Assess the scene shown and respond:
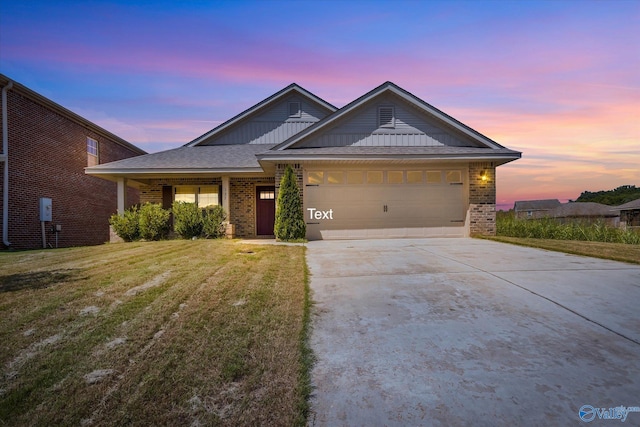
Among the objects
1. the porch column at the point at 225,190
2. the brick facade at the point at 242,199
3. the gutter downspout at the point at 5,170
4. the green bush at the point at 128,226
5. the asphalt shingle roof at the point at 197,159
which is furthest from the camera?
the brick facade at the point at 242,199

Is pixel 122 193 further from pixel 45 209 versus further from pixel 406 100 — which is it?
pixel 406 100

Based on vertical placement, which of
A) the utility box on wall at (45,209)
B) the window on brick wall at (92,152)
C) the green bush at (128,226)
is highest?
the window on brick wall at (92,152)

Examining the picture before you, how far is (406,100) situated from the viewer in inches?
486

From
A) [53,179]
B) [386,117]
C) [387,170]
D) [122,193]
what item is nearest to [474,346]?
[387,170]

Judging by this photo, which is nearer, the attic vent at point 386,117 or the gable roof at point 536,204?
the attic vent at point 386,117

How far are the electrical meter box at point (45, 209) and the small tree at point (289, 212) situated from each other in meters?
9.79

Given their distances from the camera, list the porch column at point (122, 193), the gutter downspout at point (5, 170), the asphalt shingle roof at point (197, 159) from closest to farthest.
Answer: the gutter downspout at point (5, 170) < the asphalt shingle roof at point (197, 159) < the porch column at point (122, 193)

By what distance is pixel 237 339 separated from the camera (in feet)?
10.7

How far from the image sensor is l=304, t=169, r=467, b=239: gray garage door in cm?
1205

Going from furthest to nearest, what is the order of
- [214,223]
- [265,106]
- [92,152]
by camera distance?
[92,152]
[265,106]
[214,223]

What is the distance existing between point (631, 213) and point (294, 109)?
3430cm

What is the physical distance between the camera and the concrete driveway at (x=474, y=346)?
224 centimetres

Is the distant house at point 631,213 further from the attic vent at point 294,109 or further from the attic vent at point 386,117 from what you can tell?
the attic vent at point 294,109

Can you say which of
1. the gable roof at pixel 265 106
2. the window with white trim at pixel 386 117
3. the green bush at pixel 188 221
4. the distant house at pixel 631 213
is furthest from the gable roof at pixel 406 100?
the distant house at pixel 631 213
